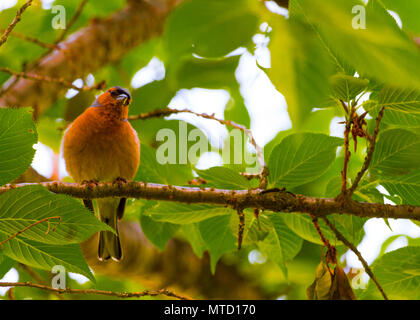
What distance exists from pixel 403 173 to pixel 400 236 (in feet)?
7.87

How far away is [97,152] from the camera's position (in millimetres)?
4305

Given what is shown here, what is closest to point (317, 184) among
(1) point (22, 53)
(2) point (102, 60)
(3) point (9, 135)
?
(3) point (9, 135)

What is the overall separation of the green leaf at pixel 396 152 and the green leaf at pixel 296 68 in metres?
1.66

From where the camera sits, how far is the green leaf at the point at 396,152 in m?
2.27

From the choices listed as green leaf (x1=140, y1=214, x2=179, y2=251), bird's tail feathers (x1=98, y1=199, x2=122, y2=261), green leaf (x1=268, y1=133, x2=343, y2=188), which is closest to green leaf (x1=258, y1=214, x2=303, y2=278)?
green leaf (x1=268, y1=133, x2=343, y2=188)

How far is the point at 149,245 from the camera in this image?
5.29m

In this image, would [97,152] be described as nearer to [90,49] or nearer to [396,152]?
[90,49]

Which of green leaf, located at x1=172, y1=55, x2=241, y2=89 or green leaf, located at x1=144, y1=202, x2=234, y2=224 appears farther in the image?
green leaf, located at x1=172, y1=55, x2=241, y2=89

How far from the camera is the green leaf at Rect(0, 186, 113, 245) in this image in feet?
5.95

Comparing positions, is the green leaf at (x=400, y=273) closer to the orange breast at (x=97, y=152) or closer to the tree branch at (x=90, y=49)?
the orange breast at (x=97, y=152)

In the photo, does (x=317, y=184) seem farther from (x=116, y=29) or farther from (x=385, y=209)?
(x=116, y=29)

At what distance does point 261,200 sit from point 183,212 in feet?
1.63

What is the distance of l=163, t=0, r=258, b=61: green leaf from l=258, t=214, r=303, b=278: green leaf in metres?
1.79

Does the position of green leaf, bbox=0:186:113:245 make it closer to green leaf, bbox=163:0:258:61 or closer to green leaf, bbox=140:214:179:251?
green leaf, bbox=163:0:258:61
